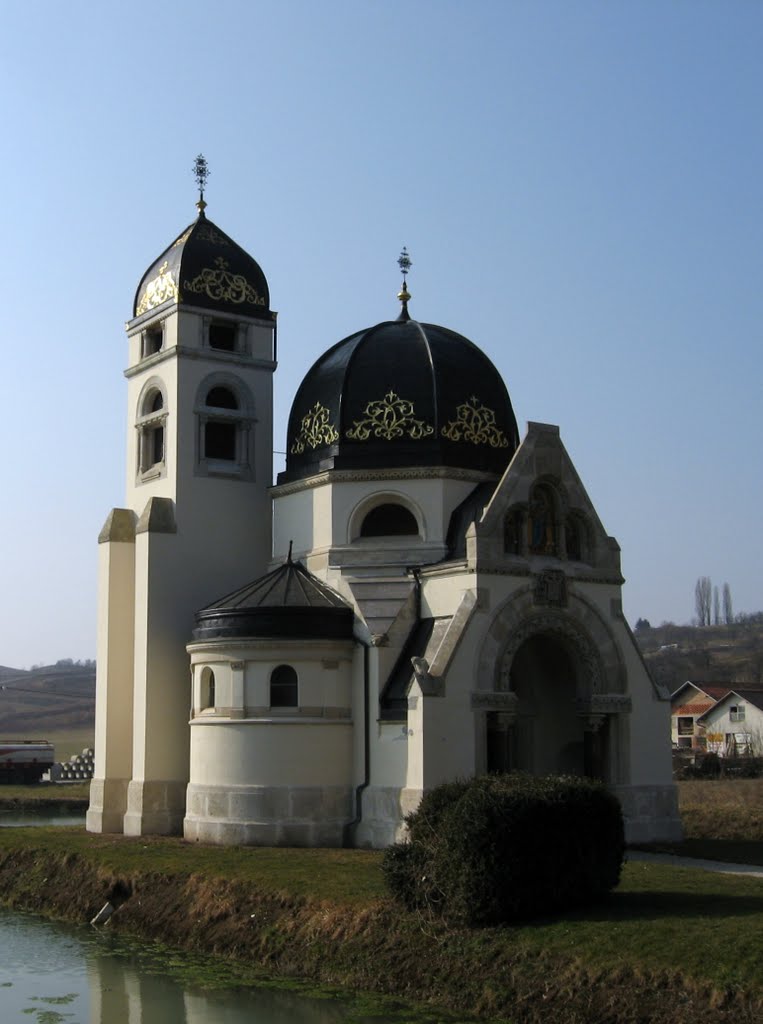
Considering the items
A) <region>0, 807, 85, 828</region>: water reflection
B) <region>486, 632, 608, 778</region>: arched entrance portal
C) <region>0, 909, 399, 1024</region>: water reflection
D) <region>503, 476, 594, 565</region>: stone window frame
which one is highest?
<region>503, 476, 594, 565</region>: stone window frame

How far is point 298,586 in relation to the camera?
38.2 m

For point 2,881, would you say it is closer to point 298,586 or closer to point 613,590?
point 298,586

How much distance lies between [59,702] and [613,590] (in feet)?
557

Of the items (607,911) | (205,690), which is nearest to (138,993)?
(607,911)

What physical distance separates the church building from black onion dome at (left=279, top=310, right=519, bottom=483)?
0.24 feet

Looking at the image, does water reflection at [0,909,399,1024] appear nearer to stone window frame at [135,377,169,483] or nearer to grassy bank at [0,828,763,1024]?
grassy bank at [0,828,763,1024]

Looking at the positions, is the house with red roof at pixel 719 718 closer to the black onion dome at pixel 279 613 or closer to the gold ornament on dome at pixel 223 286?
the gold ornament on dome at pixel 223 286

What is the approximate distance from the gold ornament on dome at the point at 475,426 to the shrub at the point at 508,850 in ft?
51.8

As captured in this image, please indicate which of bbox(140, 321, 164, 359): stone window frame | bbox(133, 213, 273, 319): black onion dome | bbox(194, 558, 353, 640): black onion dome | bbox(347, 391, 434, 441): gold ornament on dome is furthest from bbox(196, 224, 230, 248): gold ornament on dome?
bbox(194, 558, 353, 640): black onion dome

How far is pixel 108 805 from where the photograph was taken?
1599 inches

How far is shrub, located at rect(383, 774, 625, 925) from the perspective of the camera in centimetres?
2391

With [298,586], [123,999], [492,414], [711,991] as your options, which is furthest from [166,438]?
[711,991]

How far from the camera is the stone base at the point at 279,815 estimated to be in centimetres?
3594

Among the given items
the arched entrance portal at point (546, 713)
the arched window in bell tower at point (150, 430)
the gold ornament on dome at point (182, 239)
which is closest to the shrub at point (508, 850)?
the arched entrance portal at point (546, 713)
